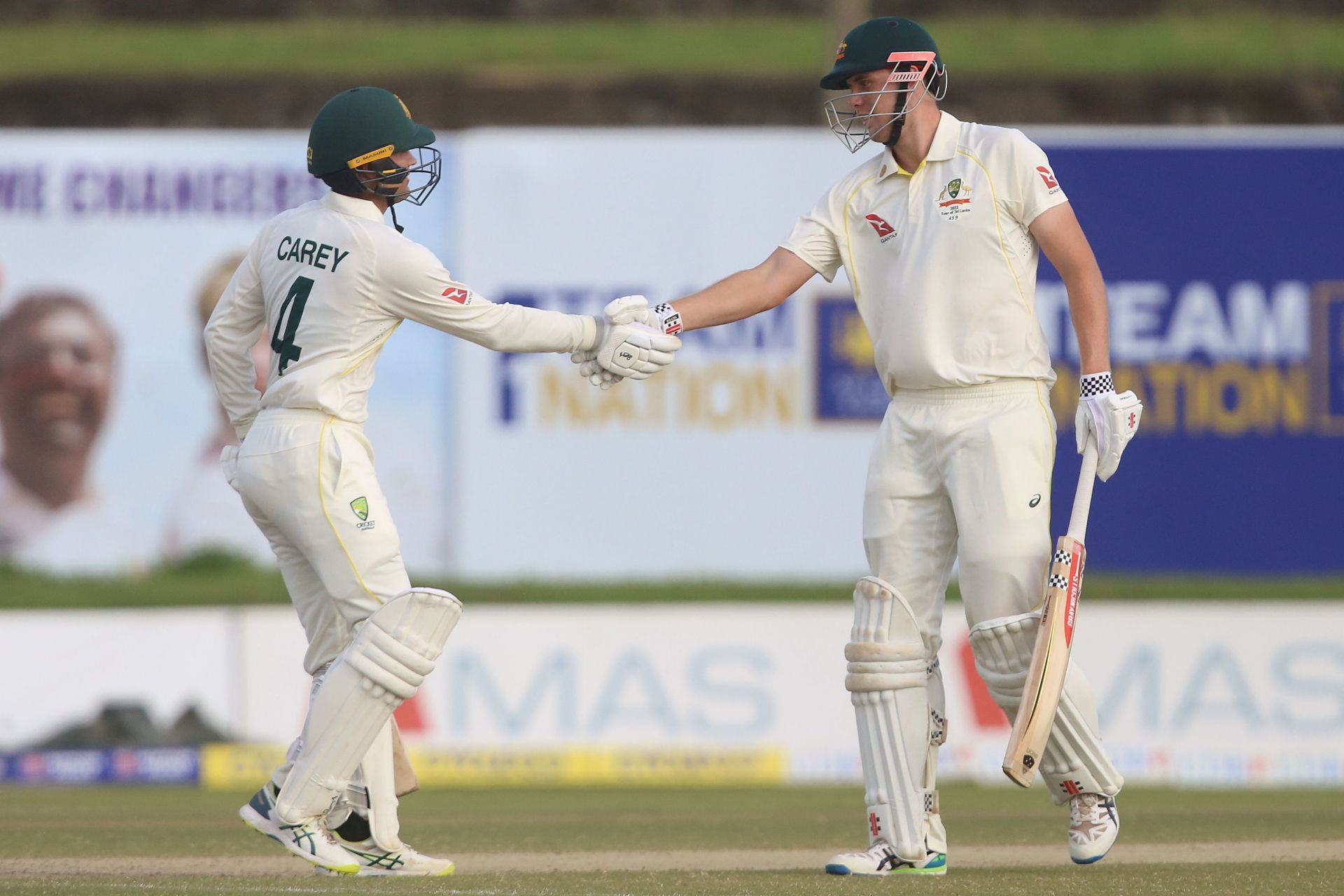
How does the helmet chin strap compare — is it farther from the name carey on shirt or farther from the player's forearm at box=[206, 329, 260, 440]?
the player's forearm at box=[206, 329, 260, 440]

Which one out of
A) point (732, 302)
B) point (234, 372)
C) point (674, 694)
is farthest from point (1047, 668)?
point (674, 694)

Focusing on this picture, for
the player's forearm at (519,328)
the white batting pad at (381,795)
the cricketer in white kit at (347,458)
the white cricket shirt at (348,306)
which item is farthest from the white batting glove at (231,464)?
the white batting pad at (381,795)

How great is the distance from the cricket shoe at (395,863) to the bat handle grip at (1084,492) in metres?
1.80

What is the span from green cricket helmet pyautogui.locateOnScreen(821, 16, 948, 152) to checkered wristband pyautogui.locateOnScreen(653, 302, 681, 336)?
2.21 feet

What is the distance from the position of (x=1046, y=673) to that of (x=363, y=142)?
2196 millimetres

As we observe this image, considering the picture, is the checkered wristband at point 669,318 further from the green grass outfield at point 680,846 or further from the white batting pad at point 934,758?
the green grass outfield at point 680,846

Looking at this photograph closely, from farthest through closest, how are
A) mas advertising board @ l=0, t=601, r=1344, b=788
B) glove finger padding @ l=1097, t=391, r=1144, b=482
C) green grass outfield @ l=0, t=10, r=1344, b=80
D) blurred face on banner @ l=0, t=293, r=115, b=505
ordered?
green grass outfield @ l=0, t=10, r=1344, b=80 < blurred face on banner @ l=0, t=293, r=115, b=505 < mas advertising board @ l=0, t=601, r=1344, b=788 < glove finger padding @ l=1097, t=391, r=1144, b=482

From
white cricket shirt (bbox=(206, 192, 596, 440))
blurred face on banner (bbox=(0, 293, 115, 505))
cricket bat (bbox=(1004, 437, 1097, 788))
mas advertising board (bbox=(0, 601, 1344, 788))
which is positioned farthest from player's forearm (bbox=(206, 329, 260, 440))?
blurred face on banner (bbox=(0, 293, 115, 505))

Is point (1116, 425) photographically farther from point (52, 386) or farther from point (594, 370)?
point (52, 386)

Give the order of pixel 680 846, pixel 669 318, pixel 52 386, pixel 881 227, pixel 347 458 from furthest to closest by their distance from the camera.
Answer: pixel 52 386 < pixel 680 846 < pixel 669 318 < pixel 881 227 < pixel 347 458

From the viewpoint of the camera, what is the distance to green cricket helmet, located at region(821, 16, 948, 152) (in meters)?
5.36

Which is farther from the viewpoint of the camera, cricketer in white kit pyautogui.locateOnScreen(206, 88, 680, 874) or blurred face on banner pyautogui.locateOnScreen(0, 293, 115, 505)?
blurred face on banner pyautogui.locateOnScreen(0, 293, 115, 505)

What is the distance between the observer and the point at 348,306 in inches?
203

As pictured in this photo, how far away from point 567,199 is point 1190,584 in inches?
174
